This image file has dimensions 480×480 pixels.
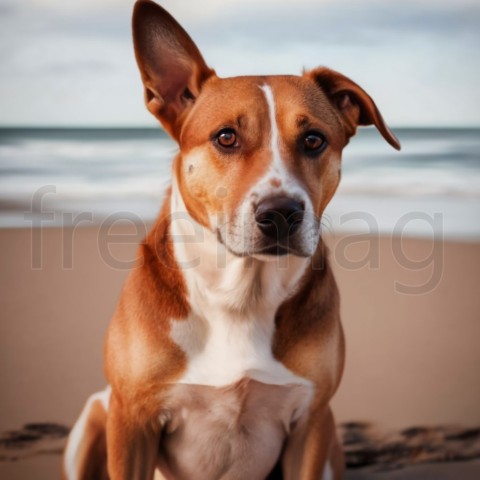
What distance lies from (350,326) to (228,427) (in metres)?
2.22

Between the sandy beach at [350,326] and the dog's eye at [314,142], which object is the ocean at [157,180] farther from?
the dog's eye at [314,142]

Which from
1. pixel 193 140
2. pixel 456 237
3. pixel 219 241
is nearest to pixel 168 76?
pixel 193 140

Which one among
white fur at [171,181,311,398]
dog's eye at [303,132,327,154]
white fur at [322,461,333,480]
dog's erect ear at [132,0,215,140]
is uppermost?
dog's erect ear at [132,0,215,140]

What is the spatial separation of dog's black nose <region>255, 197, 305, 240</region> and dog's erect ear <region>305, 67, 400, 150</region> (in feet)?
1.64

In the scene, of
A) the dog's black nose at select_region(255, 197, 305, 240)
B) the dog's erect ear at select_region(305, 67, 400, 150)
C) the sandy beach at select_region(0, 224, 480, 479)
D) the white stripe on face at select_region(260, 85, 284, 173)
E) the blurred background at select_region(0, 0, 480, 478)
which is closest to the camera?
the dog's black nose at select_region(255, 197, 305, 240)

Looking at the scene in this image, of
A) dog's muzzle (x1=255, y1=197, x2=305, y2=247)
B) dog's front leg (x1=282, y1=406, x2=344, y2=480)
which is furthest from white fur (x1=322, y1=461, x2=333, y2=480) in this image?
dog's muzzle (x1=255, y1=197, x2=305, y2=247)

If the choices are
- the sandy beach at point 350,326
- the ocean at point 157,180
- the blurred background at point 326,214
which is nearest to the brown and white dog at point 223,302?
the blurred background at point 326,214

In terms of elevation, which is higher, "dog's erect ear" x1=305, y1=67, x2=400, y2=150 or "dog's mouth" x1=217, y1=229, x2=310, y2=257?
"dog's erect ear" x1=305, y1=67, x2=400, y2=150

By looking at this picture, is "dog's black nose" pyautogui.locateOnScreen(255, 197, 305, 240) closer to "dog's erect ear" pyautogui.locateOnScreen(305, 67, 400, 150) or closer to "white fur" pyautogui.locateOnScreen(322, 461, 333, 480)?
"dog's erect ear" pyautogui.locateOnScreen(305, 67, 400, 150)

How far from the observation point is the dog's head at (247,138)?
7.18 ft

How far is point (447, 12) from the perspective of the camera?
10305mm

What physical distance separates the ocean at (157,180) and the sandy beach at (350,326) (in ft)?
2.75

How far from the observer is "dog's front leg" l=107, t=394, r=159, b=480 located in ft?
7.74

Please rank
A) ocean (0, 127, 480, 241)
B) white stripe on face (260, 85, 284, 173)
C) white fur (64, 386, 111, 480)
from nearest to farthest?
white stripe on face (260, 85, 284, 173), white fur (64, 386, 111, 480), ocean (0, 127, 480, 241)
